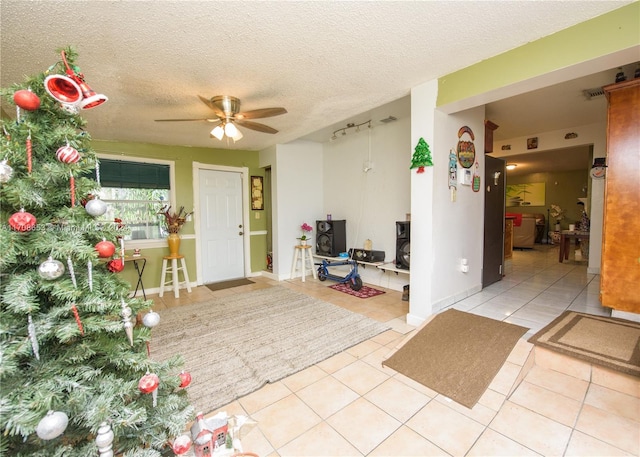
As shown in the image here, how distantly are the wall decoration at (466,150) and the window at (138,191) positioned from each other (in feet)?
14.1

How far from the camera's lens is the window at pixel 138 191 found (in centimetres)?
410

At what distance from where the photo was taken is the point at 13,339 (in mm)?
899

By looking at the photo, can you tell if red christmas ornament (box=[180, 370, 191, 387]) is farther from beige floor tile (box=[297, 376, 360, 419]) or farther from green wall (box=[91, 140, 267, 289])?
green wall (box=[91, 140, 267, 289])

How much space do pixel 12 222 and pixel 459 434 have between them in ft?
7.27

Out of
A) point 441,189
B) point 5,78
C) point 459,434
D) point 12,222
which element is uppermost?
point 5,78

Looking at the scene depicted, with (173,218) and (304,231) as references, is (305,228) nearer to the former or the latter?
(304,231)

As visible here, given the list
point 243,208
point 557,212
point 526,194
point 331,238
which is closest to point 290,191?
point 243,208

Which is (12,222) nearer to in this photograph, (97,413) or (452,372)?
(97,413)

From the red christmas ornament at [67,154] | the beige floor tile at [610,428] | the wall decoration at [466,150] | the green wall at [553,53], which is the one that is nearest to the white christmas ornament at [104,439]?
the red christmas ornament at [67,154]

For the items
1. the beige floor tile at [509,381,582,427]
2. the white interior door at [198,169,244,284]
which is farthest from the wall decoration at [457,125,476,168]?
the white interior door at [198,169,244,284]

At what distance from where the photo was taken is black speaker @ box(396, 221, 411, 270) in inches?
139

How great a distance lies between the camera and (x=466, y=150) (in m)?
3.16

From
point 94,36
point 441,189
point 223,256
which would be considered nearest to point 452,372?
point 441,189

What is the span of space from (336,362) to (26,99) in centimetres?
235
